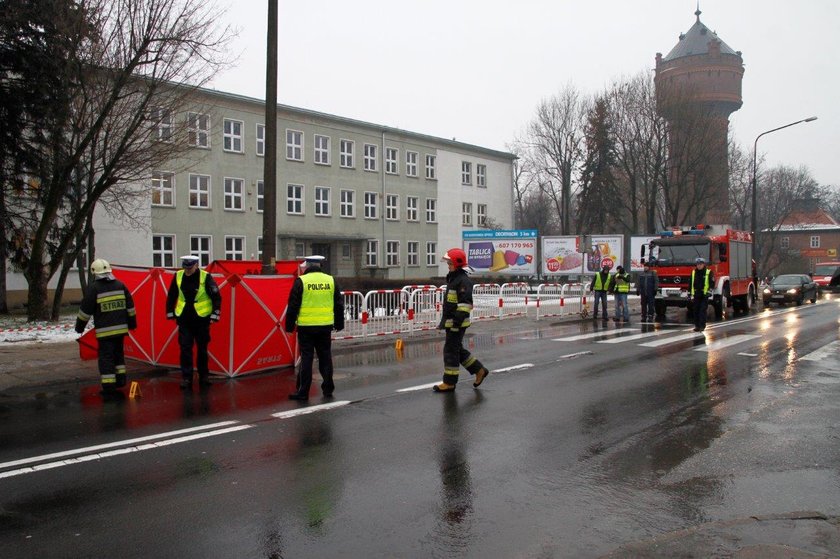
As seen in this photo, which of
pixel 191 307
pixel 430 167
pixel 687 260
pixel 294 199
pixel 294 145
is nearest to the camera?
pixel 191 307

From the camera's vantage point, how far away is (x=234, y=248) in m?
36.5

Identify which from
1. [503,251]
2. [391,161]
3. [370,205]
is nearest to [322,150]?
[370,205]

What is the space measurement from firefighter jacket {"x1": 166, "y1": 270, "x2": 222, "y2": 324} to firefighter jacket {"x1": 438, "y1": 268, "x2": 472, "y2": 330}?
3.17 metres

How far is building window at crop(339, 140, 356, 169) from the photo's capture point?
42.0m

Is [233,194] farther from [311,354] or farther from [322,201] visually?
[311,354]

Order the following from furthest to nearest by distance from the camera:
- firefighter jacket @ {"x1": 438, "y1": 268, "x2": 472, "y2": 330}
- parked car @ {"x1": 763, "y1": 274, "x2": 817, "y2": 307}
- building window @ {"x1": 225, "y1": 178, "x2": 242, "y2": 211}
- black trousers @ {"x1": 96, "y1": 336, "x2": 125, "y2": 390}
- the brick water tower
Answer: the brick water tower
building window @ {"x1": 225, "y1": 178, "x2": 242, "y2": 211}
parked car @ {"x1": 763, "y1": 274, "x2": 817, "y2": 307}
firefighter jacket @ {"x1": 438, "y1": 268, "x2": 472, "y2": 330}
black trousers @ {"x1": 96, "y1": 336, "x2": 125, "y2": 390}

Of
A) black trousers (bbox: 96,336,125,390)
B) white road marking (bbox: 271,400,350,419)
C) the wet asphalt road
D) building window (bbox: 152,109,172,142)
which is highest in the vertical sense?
building window (bbox: 152,109,172,142)

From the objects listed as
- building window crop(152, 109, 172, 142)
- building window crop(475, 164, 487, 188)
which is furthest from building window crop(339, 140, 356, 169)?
building window crop(152, 109, 172, 142)

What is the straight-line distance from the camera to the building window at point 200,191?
34375 millimetres

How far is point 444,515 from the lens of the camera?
459cm

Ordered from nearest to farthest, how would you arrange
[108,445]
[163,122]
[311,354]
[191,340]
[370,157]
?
[108,445] < [311,354] < [191,340] < [163,122] < [370,157]

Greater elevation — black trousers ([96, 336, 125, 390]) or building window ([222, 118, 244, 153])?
building window ([222, 118, 244, 153])

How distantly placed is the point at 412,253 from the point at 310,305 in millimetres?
38561

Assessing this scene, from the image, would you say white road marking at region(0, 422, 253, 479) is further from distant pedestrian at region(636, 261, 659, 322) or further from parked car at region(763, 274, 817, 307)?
parked car at region(763, 274, 817, 307)
